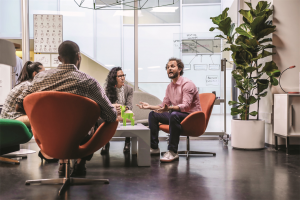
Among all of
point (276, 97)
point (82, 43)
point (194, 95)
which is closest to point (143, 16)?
point (82, 43)

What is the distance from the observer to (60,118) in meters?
2.05

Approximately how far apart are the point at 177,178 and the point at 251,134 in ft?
6.71

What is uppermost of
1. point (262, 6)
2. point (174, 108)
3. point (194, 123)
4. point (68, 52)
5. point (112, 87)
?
point (262, 6)

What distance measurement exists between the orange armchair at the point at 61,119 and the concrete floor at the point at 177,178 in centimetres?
38

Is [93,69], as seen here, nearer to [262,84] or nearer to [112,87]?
[112,87]

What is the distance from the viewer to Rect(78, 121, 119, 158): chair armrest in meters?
2.22

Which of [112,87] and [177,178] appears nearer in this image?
[177,178]

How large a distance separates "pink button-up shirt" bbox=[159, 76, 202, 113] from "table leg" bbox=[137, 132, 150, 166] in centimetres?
66

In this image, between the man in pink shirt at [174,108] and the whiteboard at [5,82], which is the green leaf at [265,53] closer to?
the man in pink shirt at [174,108]

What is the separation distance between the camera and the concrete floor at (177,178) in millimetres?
2209

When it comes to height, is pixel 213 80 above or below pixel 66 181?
above

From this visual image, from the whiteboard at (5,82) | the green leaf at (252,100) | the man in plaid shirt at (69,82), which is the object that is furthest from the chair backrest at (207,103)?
the whiteboard at (5,82)

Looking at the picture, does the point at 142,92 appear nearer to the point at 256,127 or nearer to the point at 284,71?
the point at 256,127

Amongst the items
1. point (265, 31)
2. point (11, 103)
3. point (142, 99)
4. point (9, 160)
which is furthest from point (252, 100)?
point (9, 160)
